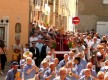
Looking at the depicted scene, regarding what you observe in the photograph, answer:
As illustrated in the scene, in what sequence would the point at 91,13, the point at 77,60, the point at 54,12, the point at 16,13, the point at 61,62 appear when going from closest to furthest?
1. the point at 77,60
2. the point at 61,62
3. the point at 16,13
4. the point at 91,13
5. the point at 54,12

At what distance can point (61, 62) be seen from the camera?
20234 mm

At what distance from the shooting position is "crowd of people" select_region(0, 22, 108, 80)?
1714 cm

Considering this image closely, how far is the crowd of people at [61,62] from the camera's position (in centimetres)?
Result: 1714

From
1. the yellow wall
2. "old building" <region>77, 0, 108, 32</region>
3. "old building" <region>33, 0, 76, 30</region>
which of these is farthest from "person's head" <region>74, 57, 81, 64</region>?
"old building" <region>33, 0, 76, 30</region>

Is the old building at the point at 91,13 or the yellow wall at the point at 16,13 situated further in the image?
the old building at the point at 91,13

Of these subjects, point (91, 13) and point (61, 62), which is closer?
point (61, 62)

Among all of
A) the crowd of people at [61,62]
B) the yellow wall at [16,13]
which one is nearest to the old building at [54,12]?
the yellow wall at [16,13]

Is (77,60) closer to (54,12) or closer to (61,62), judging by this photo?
(61,62)

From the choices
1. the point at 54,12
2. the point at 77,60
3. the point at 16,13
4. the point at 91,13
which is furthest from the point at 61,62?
the point at 54,12

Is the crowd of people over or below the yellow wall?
below

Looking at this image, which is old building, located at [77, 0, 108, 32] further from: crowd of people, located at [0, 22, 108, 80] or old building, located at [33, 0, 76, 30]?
old building, located at [33, 0, 76, 30]

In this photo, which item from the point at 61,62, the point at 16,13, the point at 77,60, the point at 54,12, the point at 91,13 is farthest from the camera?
the point at 54,12

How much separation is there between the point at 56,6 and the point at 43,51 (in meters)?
42.0

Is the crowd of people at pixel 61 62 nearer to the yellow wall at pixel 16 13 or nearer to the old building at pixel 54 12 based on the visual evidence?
the yellow wall at pixel 16 13
